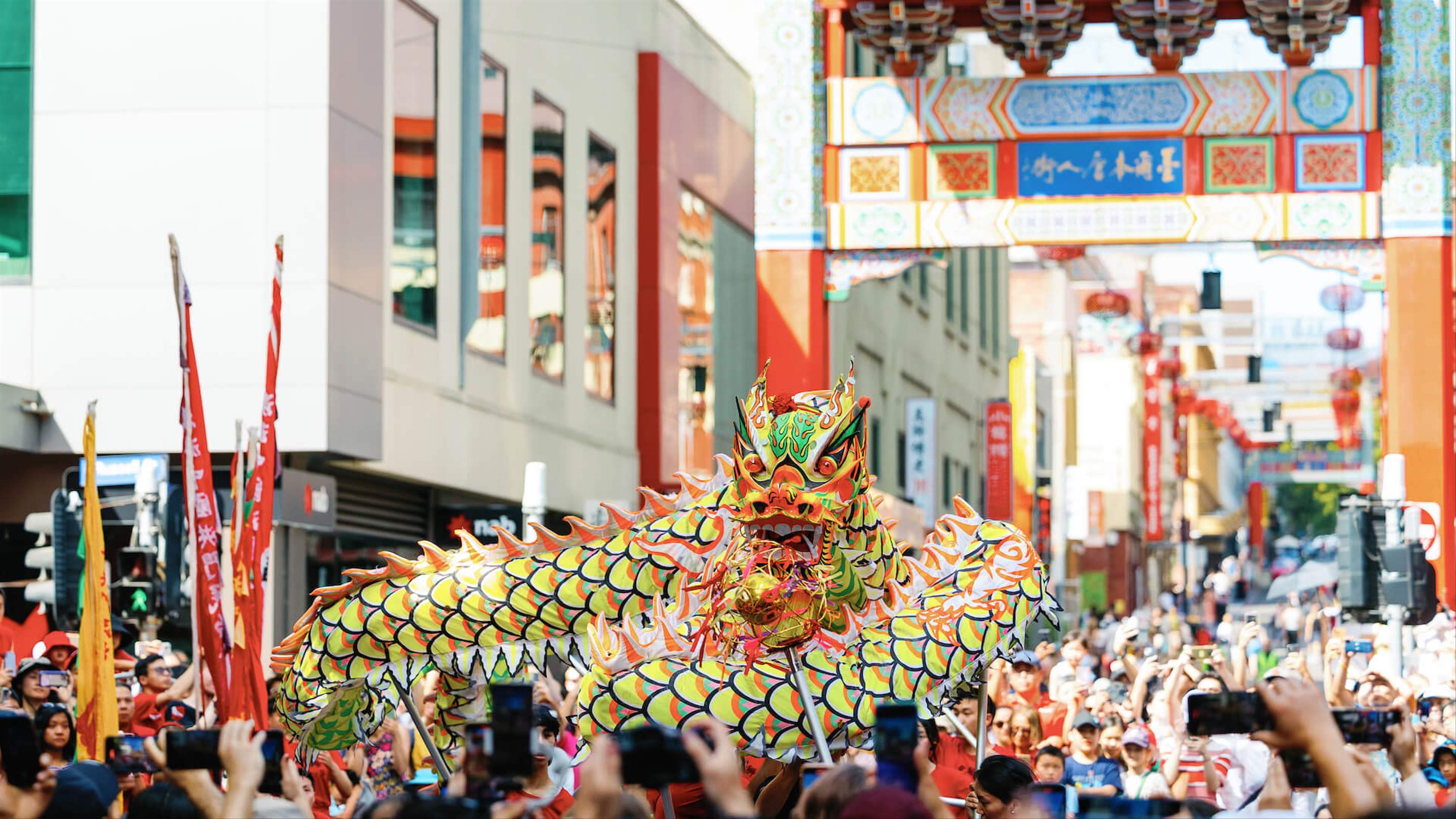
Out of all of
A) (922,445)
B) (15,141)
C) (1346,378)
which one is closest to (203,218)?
(15,141)

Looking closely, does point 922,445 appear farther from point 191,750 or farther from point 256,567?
point 191,750

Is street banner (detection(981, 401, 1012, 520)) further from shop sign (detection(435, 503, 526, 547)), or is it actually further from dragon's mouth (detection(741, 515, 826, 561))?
dragon's mouth (detection(741, 515, 826, 561))

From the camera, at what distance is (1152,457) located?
57062mm

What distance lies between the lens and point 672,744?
543 cm

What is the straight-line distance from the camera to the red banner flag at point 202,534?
9516 millimetres

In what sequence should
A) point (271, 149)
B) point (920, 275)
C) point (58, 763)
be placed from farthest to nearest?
point (920, 275)
point (271, 149)
point (58, 763)

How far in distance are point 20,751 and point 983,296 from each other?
39.9 meters

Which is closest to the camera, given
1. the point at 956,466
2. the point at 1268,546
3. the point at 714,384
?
the point at 714,384

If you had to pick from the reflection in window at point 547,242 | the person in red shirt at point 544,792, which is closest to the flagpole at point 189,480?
the person in red shirt at point 544,792

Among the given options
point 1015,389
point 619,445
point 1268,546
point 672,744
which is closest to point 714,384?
point 619,445

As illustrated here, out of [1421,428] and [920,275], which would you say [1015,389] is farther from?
[1421,428]

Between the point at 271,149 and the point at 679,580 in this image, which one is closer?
the point at 679,580

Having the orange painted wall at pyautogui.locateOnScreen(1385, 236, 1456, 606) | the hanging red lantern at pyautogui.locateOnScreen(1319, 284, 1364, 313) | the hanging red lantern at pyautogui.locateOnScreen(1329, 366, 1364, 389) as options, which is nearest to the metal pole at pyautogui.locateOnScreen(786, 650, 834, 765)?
the orange painted wall at pyautogui.locateOnScreen(1385, 236, 1456, 606)

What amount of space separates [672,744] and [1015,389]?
41.2 meters
